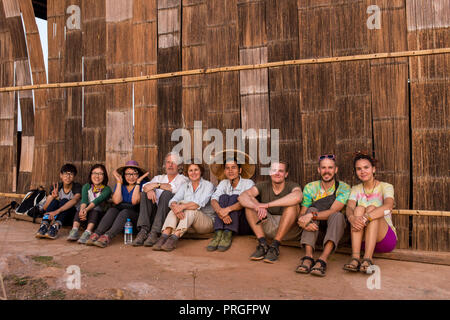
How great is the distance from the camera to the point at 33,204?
5152 mm

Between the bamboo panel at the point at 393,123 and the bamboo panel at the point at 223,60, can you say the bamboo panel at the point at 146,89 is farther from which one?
the bamboo panel at the point at 393,123

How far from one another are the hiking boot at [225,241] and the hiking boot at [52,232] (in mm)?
2161

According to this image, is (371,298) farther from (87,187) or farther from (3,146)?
(3,146)

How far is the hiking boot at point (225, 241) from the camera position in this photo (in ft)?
12.7

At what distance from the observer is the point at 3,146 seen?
19.3 ft

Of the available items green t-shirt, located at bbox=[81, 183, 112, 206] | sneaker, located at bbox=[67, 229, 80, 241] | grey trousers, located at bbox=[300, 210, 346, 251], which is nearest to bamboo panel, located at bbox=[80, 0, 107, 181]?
green t-shirt, located at bbox=[81, 183, 112, 206]

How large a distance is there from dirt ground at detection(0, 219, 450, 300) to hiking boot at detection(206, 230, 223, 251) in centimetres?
9

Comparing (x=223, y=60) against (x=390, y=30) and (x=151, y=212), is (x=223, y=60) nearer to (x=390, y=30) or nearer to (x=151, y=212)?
(x=390, y=30)

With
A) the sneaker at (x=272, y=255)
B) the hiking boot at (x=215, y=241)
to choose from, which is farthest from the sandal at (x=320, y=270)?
the hiking boot at (x=215, y=241)

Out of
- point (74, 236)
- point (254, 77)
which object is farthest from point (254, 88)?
point (74, 236)

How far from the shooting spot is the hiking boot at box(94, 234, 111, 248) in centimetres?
407

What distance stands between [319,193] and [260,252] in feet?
2.99

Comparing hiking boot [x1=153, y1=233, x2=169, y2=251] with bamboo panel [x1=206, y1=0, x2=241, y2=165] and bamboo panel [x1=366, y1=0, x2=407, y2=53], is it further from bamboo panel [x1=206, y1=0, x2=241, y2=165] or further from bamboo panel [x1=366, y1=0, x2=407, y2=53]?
bamboo panel [x1=366, y1=0, x2=407, y2=53]

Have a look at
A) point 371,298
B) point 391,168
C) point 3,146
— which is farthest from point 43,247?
point 391,168
